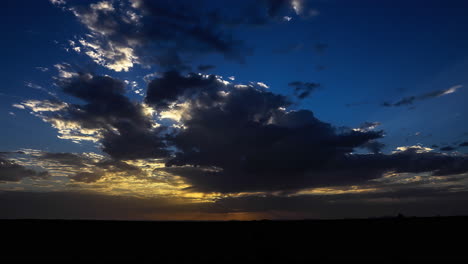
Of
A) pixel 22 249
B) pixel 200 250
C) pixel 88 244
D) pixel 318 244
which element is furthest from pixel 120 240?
pixel 318 244

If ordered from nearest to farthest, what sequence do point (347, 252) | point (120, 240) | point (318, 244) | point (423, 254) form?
point (423, 254)
point (347, 252)
point (318, 244)
point (120, 240)

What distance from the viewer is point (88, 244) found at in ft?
121

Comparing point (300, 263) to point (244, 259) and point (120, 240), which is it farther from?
point (120, 240)

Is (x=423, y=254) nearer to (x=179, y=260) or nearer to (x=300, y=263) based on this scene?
(x=300, y=263)

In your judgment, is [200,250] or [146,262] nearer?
[146,262]

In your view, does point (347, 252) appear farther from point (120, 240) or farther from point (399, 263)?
point (120, 240)

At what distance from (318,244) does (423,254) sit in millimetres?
11736

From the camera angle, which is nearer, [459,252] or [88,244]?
[459,252]

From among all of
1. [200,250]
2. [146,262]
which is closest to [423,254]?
[200,250]

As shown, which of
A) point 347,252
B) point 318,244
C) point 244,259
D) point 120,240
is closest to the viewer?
point 244,259

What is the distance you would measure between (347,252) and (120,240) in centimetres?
3111

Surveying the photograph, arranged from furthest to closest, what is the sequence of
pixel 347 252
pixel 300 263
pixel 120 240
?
pixel 120 240 → pixel 347 252 → pixel 300 263

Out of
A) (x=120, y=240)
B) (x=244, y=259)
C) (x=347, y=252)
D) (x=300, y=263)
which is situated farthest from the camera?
(x=120, y=240)

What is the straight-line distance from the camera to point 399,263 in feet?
80.5
